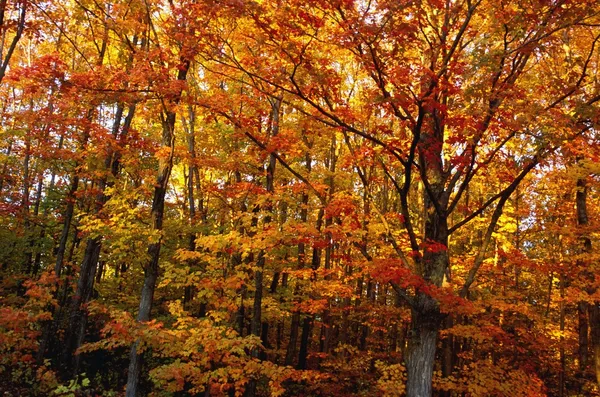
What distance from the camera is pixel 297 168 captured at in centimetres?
1747

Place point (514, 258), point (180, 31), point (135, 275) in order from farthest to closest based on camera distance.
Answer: point (135, 275) < point (514, 258) < point (180, 31)

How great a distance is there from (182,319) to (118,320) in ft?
5.75

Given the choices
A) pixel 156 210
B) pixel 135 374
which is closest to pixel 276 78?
pixel 156 210

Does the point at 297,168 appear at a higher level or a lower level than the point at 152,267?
higher

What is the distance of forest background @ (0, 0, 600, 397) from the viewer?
6461 millimetres

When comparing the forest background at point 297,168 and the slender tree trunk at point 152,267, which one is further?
the slender tree trunk at point 152,267

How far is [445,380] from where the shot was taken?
12586 millimetres

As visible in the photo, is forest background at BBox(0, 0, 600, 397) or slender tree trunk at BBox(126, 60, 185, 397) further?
slender tree trunk at BBox(126, 60, 185, 397)

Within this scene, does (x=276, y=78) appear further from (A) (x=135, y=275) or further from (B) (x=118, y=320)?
(A) (x=135, y=275)

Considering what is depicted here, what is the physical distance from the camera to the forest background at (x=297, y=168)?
6461 mm

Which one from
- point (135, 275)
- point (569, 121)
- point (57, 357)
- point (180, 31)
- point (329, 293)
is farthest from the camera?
point (135, 275)

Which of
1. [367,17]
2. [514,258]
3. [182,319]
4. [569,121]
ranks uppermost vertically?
[367,17]

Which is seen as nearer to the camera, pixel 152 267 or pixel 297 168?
pixel 152 267

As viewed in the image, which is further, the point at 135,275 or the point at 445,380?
the point at 135,275
